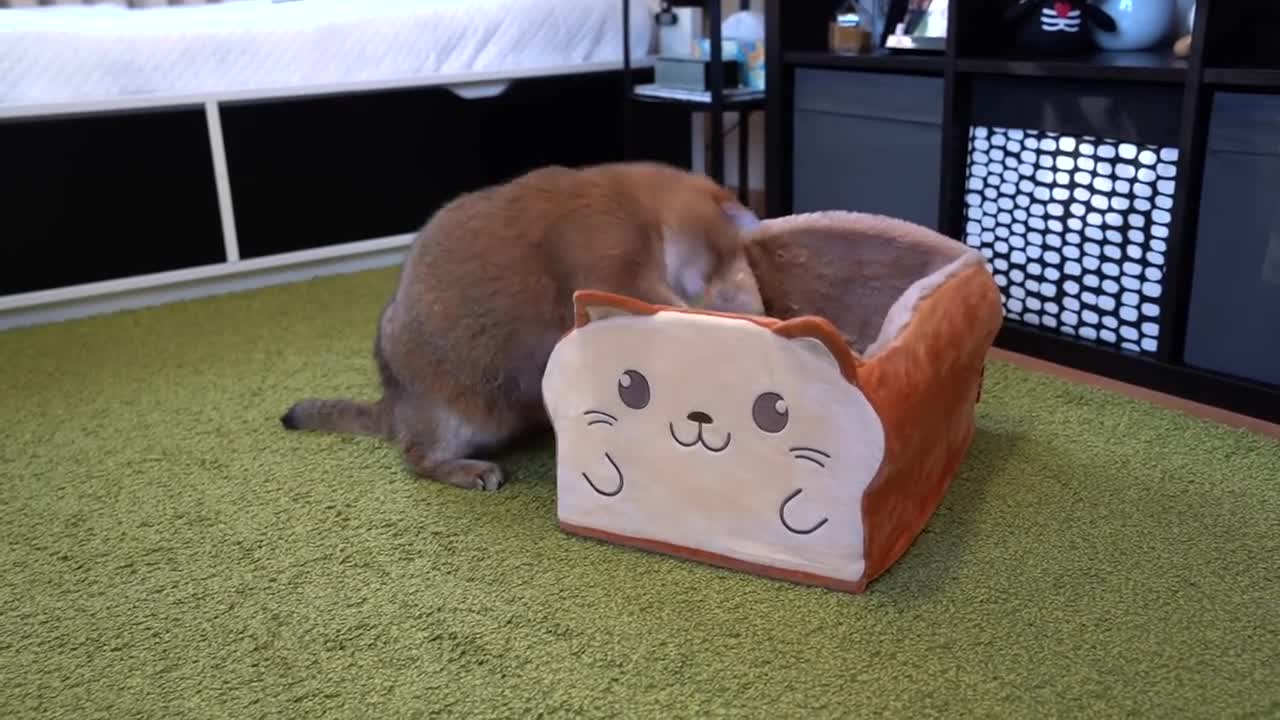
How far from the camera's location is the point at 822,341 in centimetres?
110

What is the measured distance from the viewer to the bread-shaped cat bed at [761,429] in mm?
1133

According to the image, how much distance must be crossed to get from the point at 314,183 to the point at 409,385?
49.1 inches

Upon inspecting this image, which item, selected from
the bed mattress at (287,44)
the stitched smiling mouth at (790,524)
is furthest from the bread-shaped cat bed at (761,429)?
the bed mattress at (287,44)

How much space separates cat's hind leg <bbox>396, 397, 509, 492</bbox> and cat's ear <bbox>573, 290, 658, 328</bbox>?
1.04ft

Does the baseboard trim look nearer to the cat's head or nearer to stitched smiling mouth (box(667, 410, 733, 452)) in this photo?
the cat's head

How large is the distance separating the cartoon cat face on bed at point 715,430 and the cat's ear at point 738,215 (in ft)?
0.84

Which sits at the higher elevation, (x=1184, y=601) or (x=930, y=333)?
(x=930, y=333)

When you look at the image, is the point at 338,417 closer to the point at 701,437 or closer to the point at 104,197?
the point at 701,437

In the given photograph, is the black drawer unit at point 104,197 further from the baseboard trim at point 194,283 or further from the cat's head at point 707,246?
→ the cat's head at point 707,246

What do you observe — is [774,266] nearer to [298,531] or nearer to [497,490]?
[497,490]

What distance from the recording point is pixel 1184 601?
1.15m

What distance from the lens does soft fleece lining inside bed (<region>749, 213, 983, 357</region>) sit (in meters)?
1.59

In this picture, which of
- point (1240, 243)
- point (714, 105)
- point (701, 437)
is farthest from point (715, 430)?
point (714, 105)

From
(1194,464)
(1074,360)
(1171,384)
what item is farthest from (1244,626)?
(1074,360)
